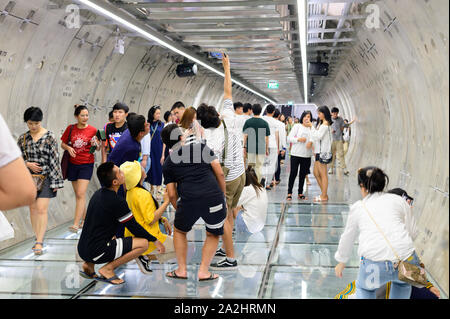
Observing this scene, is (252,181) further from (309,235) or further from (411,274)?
(411,274)

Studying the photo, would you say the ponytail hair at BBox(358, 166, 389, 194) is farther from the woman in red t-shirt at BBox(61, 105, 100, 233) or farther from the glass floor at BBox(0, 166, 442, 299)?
the woman in red t-shirt at BBox(61, 105, 100, 233)

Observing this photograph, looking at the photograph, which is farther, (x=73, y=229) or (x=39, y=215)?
(x=73, y=229)

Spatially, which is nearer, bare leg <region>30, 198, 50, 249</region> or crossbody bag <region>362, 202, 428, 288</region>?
crossbody bag <region>362, 202, 428, 288</region>

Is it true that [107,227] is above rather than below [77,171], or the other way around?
below

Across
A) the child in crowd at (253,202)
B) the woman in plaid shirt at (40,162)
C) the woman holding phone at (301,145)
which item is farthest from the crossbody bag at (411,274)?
the woman holding phone at (301,145)

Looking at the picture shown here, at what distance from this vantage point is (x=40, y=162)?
621cm

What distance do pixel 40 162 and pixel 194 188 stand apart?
7.52ft

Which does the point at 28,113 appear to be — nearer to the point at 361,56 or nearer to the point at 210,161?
the point at 210,161

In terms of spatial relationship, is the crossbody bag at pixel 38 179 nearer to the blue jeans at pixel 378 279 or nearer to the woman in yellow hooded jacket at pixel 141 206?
the woman in yellow hooded jacket at pixel 141 206

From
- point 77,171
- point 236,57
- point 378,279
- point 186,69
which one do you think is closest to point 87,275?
point 77,171

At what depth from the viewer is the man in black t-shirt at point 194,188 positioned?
4977 mm

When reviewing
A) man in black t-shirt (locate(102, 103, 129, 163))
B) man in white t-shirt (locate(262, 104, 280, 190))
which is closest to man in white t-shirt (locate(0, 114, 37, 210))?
man in black t-shirt (locate(102, 103, 129, 163))

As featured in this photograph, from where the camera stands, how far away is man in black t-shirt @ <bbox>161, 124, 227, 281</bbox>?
4977 mm

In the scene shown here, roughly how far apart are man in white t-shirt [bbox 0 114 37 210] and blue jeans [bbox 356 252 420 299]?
7.87 ft
